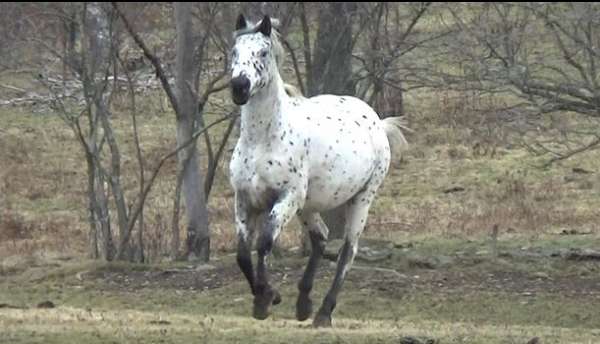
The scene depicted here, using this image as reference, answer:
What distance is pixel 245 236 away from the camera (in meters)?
10.1

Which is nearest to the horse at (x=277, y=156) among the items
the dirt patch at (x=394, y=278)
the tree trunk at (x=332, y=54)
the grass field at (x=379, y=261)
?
the grass field at (x=379, y=261)

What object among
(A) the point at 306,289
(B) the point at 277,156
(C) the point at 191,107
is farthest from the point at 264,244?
(C) the point at 191,107

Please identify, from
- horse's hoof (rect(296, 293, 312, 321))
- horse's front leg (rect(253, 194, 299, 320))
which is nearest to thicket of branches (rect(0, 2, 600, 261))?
horse's hoof (rect(296, 293, 312, 321))

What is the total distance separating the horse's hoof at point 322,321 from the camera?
10966 millimetres

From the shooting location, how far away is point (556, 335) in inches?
431

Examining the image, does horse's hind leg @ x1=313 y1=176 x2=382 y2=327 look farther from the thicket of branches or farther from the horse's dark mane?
the thicket of branches

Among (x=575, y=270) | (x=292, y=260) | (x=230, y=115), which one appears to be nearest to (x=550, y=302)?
(x=575, y=270)

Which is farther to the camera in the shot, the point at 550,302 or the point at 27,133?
the point at 27,133

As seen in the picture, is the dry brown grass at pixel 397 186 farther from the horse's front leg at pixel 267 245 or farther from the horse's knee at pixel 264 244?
the horse's knee at pixel 264 244

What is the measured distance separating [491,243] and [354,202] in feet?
24.4

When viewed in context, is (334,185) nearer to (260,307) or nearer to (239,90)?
(260,307)

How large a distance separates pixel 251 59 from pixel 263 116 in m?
0.48

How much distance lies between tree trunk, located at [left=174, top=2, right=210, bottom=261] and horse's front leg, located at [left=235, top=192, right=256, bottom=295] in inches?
305

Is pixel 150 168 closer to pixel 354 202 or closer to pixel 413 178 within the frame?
pixel 413 178
